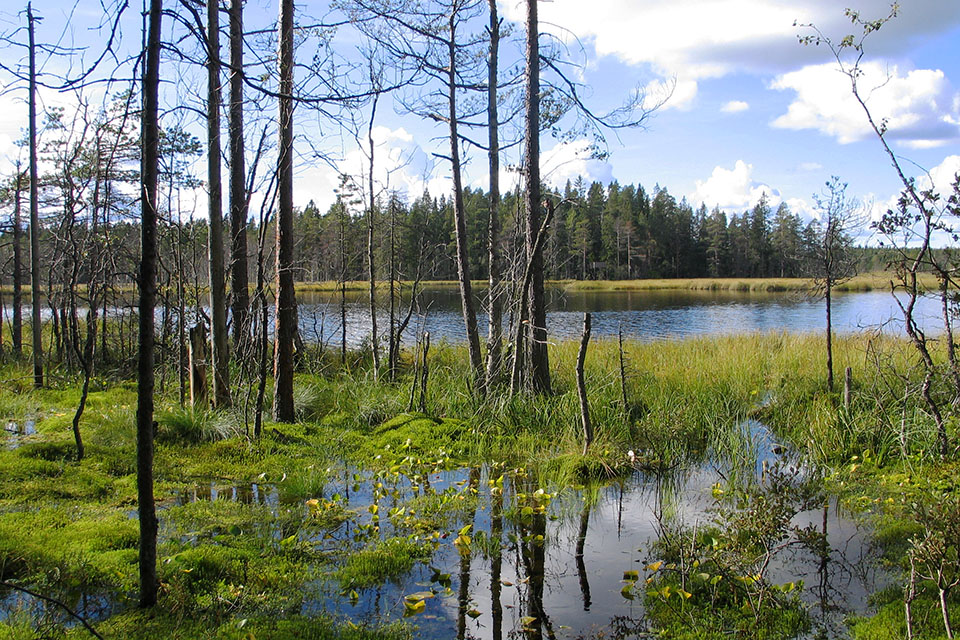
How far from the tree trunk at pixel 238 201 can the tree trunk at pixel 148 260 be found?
14.9 feet

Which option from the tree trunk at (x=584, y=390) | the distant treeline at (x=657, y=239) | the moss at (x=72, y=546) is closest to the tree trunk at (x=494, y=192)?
the tree trunk at (x=584, y=390)

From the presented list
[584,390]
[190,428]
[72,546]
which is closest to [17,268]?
[190,428]

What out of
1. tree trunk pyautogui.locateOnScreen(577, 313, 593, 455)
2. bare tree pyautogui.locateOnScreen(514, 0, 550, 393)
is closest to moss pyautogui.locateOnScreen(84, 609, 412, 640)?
tree trunk pyautogui.locateOnScreen(577, 313, 593, 455)

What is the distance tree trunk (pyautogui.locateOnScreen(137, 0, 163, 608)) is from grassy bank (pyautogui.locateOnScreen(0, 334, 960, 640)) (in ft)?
2.60

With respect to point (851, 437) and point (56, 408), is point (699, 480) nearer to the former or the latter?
point (851, 437)

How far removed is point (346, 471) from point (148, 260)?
413 centimetres

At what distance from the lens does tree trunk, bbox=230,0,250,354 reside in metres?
7.99

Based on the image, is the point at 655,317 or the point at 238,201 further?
the point at 655,317

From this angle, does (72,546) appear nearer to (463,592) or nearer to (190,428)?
(463,592)

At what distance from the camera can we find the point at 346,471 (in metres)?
6.76

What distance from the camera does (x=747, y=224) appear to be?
75000 mm

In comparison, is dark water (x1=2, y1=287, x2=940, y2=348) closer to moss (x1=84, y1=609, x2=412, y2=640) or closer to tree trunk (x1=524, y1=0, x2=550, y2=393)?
tree trunk (x1=524, y1=0, x2=550, y2=393)

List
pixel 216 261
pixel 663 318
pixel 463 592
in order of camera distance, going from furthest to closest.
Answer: pixel 663 318 → pixel 216 261 → pixel 463 592

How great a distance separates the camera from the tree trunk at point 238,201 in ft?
26.2
